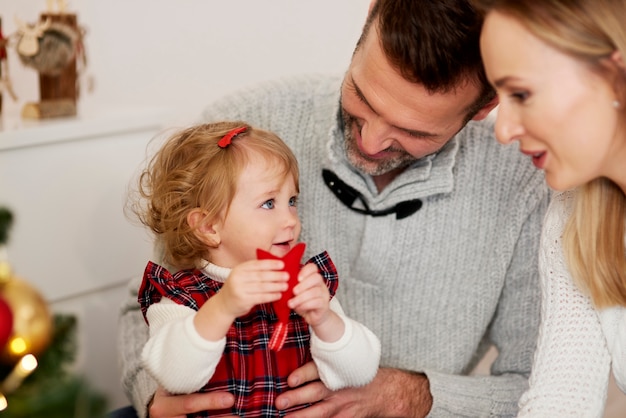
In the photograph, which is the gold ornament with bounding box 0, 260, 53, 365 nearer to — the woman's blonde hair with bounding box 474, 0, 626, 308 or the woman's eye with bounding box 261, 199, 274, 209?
the woman's eye with bounding box 261, 199, 274, 209

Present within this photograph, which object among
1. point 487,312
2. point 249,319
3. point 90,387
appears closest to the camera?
point 90,387

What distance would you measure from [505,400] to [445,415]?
0.47ft

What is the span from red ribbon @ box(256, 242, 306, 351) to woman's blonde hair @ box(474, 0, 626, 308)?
A: 0.49 meters

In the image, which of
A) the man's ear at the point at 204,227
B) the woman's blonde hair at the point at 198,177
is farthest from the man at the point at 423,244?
the man's ear at the point at 204,227

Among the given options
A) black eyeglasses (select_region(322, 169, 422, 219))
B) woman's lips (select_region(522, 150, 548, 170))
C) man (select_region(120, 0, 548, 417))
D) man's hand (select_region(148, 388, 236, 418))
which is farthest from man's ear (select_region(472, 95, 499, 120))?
man's hand (select_region(148, 388, 236, 418))

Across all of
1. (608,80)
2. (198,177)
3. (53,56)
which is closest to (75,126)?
(53,56)

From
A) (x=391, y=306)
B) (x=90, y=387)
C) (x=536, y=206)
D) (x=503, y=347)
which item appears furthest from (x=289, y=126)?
(x=90, y=387)

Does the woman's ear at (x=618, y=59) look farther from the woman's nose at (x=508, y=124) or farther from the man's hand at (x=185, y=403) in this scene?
the man's hand at (x=185, y=403)

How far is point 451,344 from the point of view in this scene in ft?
5.78

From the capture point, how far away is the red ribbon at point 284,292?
126 cm

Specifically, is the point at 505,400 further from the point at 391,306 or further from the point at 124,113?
the point at 124,113

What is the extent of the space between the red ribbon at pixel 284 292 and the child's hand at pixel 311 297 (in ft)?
0.04

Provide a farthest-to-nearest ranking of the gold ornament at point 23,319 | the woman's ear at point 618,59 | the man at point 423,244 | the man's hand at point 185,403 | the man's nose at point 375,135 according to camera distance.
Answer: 1. the man at point 423,244
2. the man's nose at point 375,135
3. the man's hand at point 185,403
4. the woman's ear at point 618,59
5. the gold ornament at point 23,319

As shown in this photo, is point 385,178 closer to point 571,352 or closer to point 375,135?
point 375,135
